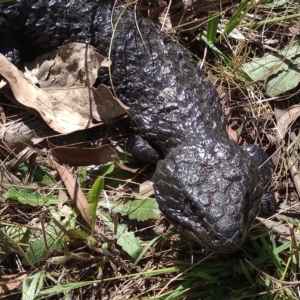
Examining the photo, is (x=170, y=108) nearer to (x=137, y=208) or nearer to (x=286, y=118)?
(x=137, y=208)

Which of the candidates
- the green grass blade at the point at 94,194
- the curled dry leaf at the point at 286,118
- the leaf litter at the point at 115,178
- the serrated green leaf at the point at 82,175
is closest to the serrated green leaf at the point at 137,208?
the leaf litter at the point at 115,178

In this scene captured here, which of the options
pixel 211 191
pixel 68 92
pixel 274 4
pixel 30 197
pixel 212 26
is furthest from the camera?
pixel 274 4

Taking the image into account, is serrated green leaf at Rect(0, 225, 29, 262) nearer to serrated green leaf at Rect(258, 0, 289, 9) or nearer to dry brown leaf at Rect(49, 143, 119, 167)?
dry brown leaf at Rect(49, 143, 119, 167)

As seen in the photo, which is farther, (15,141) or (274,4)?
(274,4)

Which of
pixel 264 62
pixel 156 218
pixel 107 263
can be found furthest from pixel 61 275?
pixel 264 62

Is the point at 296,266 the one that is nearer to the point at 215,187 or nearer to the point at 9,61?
the point at 215,187

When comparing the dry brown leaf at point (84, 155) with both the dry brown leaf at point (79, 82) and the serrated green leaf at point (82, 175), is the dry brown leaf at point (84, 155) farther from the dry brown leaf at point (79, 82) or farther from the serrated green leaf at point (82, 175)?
the dry brown leaf at point (79, 82)

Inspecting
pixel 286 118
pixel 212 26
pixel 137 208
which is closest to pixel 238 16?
pixel 212 26
